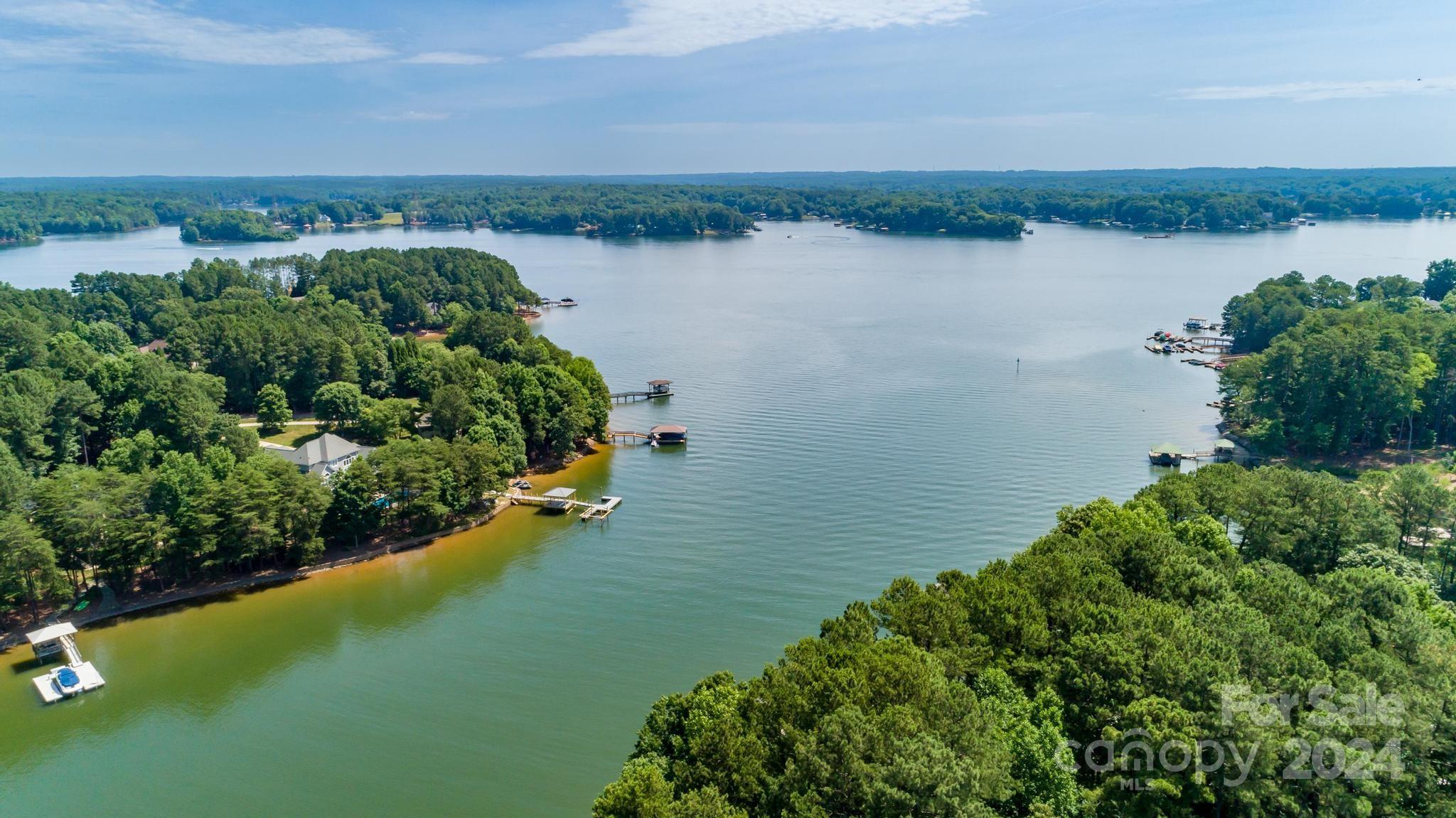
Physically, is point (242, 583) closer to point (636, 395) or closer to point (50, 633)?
point (50, 633)

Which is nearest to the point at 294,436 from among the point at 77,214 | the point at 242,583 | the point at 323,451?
the point at 323,451

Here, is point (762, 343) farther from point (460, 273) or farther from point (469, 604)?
point (469, 604)

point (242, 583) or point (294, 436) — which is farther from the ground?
point (294, 436)

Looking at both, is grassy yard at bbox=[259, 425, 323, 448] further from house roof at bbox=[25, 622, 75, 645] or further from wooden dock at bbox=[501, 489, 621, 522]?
house roof at bbox=[25, 622, 75, 645]

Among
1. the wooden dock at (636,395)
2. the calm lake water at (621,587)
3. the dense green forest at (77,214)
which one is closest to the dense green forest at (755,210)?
the dense green forest at (77,214)

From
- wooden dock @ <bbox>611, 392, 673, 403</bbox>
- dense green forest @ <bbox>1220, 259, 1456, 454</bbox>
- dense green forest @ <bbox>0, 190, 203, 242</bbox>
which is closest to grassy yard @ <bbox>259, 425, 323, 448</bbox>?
wooden dock @ <bbox>611, 392, 673, 403</bbox>

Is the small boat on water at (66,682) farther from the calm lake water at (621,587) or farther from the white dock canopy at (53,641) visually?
the white dock canopy at (53,641)
